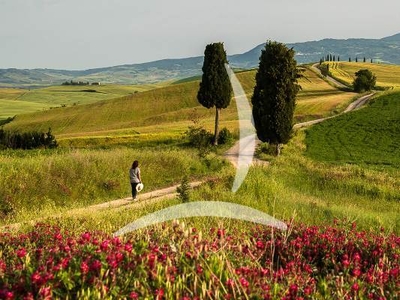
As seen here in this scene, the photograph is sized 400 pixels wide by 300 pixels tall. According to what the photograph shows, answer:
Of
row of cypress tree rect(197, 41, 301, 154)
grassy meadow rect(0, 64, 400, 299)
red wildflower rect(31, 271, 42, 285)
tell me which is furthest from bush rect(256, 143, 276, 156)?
red wildflower rect(31, 271, 42, 285)

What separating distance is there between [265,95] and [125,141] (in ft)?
78.3

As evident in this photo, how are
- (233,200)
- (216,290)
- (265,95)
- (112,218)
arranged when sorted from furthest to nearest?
(265,95), (233,200), (112,218), (216,290)

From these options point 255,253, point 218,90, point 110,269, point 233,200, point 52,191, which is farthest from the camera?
point 218,90

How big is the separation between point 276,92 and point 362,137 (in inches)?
947

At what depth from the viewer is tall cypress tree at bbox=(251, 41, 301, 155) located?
4491 cm

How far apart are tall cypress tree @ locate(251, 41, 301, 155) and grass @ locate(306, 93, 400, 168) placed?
7676 millimetres

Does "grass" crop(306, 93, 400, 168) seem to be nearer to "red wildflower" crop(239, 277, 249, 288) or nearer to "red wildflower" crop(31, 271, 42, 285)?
"red wildflower" crop(239, 277, 249, 288)

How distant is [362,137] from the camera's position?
208 feet

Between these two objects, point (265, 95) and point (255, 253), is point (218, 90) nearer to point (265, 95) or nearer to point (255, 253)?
point (265, 95)

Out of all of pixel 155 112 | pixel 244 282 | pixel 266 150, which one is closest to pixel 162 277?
pixel 244 282

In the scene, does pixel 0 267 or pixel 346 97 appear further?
pixel 346 97

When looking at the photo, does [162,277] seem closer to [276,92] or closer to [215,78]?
[276,92]

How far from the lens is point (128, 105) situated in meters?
124

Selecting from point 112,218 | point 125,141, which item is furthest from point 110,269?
point 125,141
